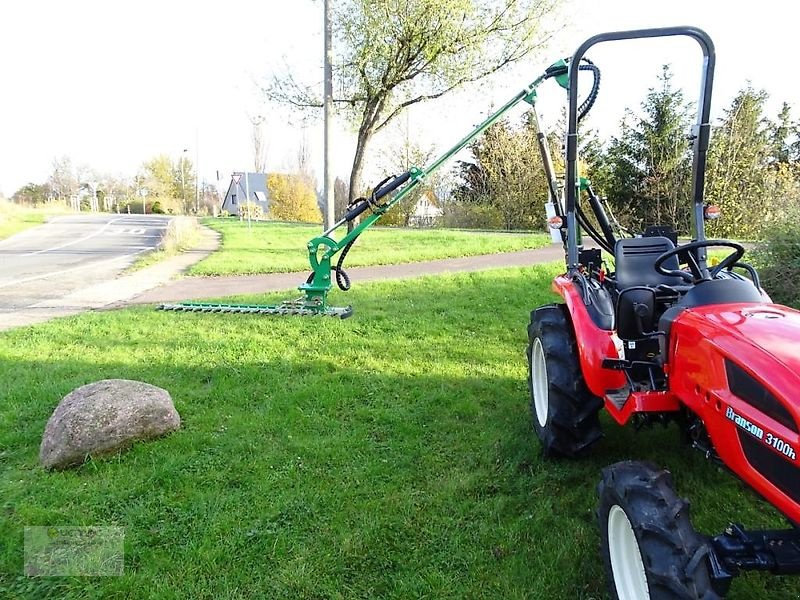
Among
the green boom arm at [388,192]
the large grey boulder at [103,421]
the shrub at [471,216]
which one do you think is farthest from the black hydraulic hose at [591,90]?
the shrub at [471,216]

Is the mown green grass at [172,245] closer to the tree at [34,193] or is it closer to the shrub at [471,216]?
the shrub at [471,216]

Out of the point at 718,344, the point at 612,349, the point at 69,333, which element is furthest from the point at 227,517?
the point at 69,333

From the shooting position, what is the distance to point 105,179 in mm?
75250

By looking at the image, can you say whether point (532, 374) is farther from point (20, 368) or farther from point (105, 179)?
point (105, 179)

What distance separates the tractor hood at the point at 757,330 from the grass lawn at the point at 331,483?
1170mm

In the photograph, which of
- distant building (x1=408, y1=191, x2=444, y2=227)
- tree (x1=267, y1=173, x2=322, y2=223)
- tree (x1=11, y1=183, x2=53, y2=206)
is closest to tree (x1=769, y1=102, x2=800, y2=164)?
distant building (x1=408, y1=191, x2=444, y2=227)

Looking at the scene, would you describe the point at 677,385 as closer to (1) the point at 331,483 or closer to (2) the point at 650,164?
(1) the point at 331,483

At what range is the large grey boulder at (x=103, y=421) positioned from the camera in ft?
11.3

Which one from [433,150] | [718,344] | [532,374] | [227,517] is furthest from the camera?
[433,150]

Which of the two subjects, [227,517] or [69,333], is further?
[69,333]

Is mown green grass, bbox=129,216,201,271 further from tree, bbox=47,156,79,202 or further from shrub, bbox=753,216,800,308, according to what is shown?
tree, bbox=47,156,79,202

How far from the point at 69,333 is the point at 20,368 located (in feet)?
4.20

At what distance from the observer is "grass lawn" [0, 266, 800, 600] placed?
2533 mm

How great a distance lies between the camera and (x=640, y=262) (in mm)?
3080
